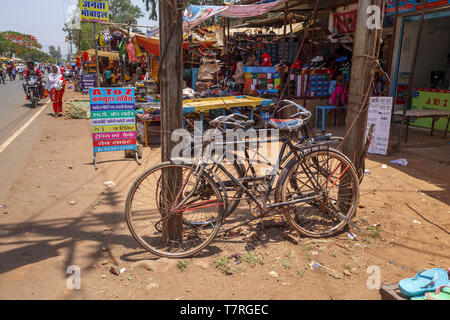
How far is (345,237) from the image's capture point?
12.5ft

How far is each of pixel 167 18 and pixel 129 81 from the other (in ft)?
60.8

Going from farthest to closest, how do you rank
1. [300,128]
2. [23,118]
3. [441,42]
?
1. [23,118]
2. [441,42]
3. [300,128]

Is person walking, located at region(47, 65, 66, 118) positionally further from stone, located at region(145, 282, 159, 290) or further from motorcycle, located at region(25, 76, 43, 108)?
stone, located at region(145, 282, 159, 290)

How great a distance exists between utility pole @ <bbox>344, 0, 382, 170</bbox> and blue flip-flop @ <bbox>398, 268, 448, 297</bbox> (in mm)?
1690

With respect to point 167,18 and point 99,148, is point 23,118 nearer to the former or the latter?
point 99,148

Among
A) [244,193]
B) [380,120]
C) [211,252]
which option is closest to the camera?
[211,252]

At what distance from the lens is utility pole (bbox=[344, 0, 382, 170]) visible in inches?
147

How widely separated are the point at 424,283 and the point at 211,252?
6.35 ft

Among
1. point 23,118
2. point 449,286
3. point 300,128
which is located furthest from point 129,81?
point 449,286

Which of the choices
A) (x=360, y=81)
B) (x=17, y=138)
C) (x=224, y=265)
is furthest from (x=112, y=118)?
(x=360, y=81)

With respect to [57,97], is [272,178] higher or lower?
lower

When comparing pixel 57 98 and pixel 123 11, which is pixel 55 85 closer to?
pixel 57 98

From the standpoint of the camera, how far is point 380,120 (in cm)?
703

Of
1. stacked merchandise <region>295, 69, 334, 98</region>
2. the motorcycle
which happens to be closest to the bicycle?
stacked merchandise <region>295, 69, 334, 98</region>
